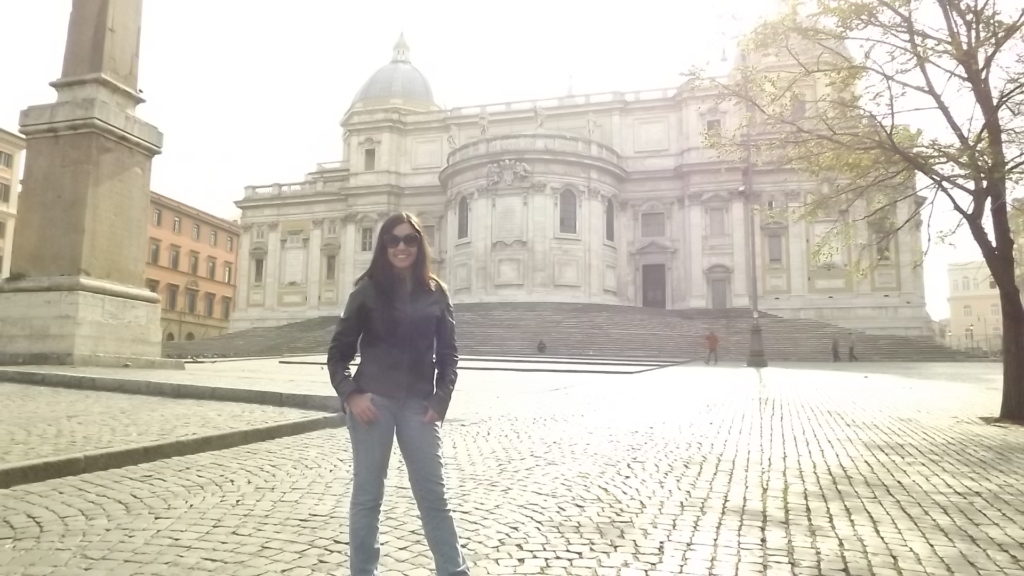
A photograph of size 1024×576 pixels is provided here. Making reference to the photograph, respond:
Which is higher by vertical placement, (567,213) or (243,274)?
(567,213)

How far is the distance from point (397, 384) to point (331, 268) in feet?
157

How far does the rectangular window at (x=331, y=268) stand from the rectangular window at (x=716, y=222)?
26598 mm

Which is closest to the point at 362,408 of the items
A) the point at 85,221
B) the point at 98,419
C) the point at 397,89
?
the point at 98,419

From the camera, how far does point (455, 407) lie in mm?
8930

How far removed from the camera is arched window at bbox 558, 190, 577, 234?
38.7m

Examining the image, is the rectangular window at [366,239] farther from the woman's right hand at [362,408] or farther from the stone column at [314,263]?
the woman's right hand at [362,408]

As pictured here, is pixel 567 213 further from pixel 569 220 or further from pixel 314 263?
pixel 314 263

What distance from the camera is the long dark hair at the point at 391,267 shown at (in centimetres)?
269

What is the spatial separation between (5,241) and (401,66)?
31284 millimetres

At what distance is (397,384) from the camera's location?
2.59 meters

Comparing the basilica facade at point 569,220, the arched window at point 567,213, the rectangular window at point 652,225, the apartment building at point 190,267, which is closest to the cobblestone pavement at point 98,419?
the basilica facade at point 569,220

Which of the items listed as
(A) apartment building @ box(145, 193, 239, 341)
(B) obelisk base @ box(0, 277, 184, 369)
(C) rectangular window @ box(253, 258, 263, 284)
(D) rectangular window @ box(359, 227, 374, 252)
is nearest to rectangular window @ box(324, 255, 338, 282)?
(D) rectangular window @ box(359, 227, 374, 252)

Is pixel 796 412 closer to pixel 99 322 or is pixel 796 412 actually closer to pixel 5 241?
pixel 99 322

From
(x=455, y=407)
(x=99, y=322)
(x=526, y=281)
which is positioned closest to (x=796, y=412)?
(x=455, y=407)
